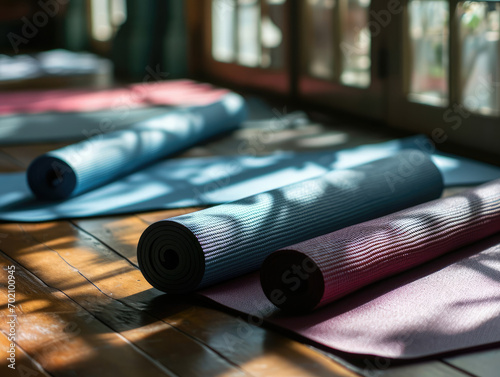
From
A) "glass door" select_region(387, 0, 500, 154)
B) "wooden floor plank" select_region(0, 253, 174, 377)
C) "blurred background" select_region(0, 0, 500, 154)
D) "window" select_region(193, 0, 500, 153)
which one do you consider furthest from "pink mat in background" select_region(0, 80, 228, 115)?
"wooden floor plank" select_region(0, 253, 174, 377)

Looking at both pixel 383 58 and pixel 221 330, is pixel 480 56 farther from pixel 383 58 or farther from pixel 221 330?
pixel 221 330

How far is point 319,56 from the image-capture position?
5.45 meters

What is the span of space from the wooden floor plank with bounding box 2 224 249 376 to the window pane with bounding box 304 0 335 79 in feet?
9.44

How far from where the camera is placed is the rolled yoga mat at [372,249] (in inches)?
82.3

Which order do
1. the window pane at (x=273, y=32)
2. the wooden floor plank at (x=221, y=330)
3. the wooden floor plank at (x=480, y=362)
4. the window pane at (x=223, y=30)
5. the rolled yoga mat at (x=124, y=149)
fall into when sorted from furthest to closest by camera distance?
the window pane at (x=223, y=30), the window pane at (x=273, y=32), the rolled yoga mat at (x=124, y=149), the wooden floor plank at (x=221, y=330), the wooden floor plank at (x=480, y=362)

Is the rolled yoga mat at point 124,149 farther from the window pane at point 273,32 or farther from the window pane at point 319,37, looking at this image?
the window pane at point 273,32

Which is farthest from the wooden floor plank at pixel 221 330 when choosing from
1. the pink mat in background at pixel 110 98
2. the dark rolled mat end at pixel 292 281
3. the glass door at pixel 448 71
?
the pink mat in background at pixel 110 98

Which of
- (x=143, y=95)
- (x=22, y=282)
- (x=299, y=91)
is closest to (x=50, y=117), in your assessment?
(x=143, y=95)

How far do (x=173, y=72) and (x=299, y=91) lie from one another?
1.77m

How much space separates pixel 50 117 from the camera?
5266 millimetres

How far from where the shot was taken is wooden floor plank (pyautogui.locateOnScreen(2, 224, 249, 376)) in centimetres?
187

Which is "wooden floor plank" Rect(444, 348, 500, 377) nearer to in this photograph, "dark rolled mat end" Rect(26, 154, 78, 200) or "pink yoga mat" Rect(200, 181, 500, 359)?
"pink yoga mat" Rect(200, 181, 500, 359)

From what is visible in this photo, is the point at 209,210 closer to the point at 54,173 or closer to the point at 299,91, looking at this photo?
the point at 54,173

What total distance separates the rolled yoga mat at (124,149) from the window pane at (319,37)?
0.89 meters
